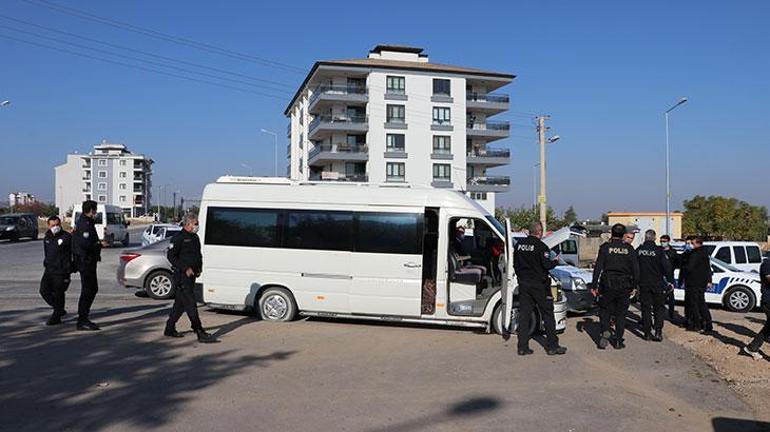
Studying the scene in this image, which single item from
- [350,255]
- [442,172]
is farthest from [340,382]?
[442,172]

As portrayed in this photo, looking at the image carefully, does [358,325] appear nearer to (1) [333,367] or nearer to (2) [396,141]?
(1) [333,367]

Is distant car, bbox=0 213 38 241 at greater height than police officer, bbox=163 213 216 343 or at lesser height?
greater

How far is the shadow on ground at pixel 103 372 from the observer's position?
236 inches

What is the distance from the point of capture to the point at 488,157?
6812 cm

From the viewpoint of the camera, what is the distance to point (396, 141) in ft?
214

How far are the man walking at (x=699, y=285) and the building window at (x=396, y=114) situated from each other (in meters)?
54.4

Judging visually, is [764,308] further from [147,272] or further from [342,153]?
[342,153]

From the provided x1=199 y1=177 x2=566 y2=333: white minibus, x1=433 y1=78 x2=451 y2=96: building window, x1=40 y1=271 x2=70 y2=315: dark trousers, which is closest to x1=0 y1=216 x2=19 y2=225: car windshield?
x1=40 y1=271 x2=70 y2=315: dark trousers

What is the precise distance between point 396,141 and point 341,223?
179 feet

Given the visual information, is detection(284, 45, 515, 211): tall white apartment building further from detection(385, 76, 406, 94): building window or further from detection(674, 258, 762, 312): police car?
detection(674, 258, 762, 312): police car

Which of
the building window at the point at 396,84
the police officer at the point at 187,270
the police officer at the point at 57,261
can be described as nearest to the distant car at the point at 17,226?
the building window at the point at 396,84

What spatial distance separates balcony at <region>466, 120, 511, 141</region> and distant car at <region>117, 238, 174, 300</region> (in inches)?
2147

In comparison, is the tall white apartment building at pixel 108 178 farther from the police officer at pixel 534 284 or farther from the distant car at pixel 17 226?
the police officer at pixel 534 284

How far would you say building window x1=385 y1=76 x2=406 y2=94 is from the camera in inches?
2559
